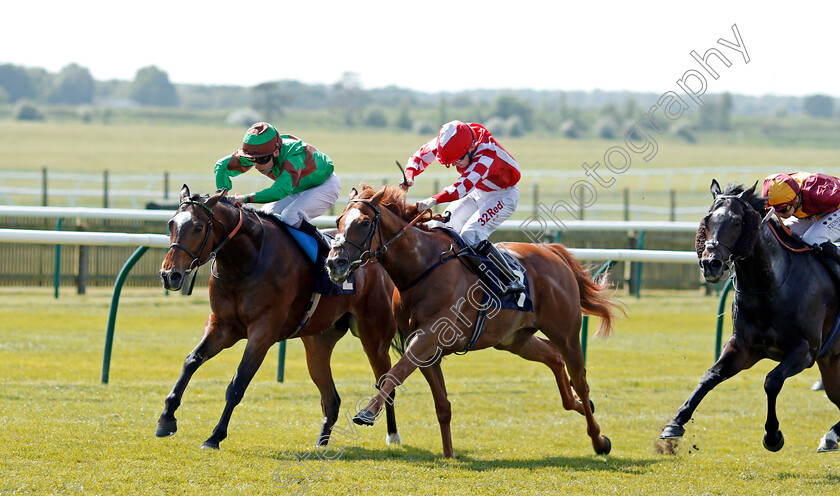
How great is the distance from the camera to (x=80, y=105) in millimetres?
103125

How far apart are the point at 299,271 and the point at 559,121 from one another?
93452mm

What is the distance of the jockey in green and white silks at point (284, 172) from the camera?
560 centimetres

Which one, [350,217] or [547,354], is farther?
[547,354]

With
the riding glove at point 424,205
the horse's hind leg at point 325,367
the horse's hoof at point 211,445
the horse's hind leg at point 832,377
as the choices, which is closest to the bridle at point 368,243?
the riding glove at point 424,205

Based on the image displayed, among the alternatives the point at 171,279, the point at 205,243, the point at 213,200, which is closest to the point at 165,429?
the point at 171,279

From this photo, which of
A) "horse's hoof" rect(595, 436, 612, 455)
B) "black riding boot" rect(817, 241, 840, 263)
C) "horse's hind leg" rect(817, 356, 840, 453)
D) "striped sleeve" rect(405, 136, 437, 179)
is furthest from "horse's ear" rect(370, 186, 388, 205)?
"horse's hind leg" rect(817, 356, 840, 453)

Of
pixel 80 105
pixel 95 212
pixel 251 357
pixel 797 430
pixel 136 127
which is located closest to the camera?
pixel 251 357

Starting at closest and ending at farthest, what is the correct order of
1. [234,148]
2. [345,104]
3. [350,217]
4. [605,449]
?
[350,217] → [605,449] → [234,148] → [345,104]

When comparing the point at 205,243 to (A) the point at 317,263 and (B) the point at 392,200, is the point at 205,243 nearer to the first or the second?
(A) the point at 317,263

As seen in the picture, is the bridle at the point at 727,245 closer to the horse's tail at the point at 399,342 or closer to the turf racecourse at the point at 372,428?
the turf racecourse at the point at 372,428

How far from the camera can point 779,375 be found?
5137mm

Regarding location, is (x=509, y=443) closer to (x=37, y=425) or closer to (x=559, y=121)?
(x=37, y=425)

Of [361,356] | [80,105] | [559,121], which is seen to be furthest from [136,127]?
[361,356]

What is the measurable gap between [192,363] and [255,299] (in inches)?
→ 18.6
